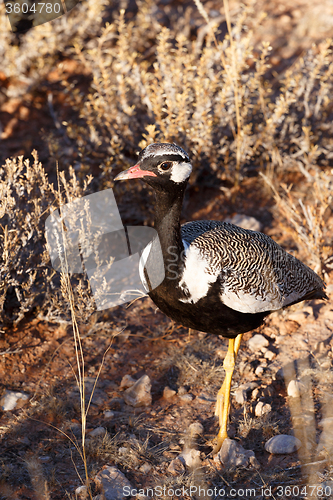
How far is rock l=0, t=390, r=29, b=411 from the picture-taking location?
3076 millimetres

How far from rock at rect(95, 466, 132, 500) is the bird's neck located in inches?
49.7

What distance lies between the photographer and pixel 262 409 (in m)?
3.06

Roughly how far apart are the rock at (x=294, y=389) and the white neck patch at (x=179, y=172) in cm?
168

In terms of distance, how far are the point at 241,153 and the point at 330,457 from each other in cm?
318

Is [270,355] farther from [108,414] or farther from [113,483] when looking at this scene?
[113,483]

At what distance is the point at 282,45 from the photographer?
7.10 metres

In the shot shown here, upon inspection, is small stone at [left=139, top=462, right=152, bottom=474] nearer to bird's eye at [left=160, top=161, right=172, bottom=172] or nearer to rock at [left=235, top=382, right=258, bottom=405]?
rock at [left=235, top=382, right=258, bottom=405]

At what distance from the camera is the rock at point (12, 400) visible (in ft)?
10.1

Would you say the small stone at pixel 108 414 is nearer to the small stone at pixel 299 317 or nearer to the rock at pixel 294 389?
the rock at pixel 294 389

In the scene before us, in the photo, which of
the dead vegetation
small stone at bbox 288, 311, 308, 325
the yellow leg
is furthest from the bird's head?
small stone at bbox 288, 311, 308, 325

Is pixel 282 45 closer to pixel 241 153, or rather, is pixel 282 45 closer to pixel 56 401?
pixel 241 153

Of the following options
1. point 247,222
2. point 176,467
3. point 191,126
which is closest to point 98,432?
point 176,467

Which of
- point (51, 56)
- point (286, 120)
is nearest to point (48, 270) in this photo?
point (286, 120)

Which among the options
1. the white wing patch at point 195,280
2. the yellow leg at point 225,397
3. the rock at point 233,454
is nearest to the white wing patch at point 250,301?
the white wing patch at point 195,280
